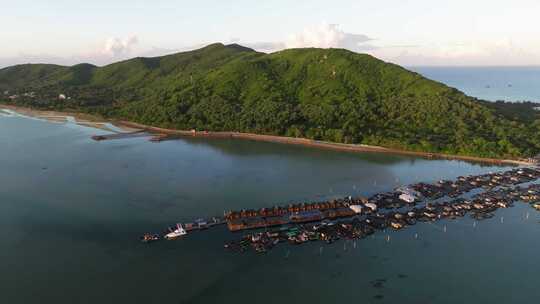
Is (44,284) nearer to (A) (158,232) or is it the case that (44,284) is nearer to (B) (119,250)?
(B) (119,250)

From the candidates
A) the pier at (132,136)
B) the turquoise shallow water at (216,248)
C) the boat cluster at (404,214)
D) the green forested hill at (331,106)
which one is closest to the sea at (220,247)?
the turquoise shallow water at (216,248)

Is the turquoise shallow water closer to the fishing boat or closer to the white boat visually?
the fishing boat

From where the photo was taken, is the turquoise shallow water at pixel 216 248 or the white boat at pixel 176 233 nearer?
the turquoise shallow water at pixel 216 248

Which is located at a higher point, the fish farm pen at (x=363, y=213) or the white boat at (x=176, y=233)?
the fish farm pen at (x=363, y=213)

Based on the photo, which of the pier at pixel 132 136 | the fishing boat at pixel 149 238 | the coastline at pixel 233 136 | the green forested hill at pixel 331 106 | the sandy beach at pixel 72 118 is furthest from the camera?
the sandy beach at pixel 72 118

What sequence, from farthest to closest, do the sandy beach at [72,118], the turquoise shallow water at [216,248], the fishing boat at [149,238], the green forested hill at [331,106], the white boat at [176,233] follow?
the sandy beach at [72,118] < the green forested hill at [331,106] < the white boat at [176,233] < the fishing boat at [149,238] < the turquoise shallow water at [216,248]

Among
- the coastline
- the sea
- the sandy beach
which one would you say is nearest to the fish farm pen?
the sea

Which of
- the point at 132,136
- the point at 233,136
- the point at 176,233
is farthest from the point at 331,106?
the point at 176,233

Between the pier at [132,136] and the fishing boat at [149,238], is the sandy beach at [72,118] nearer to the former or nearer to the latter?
the pier at [132,136]
